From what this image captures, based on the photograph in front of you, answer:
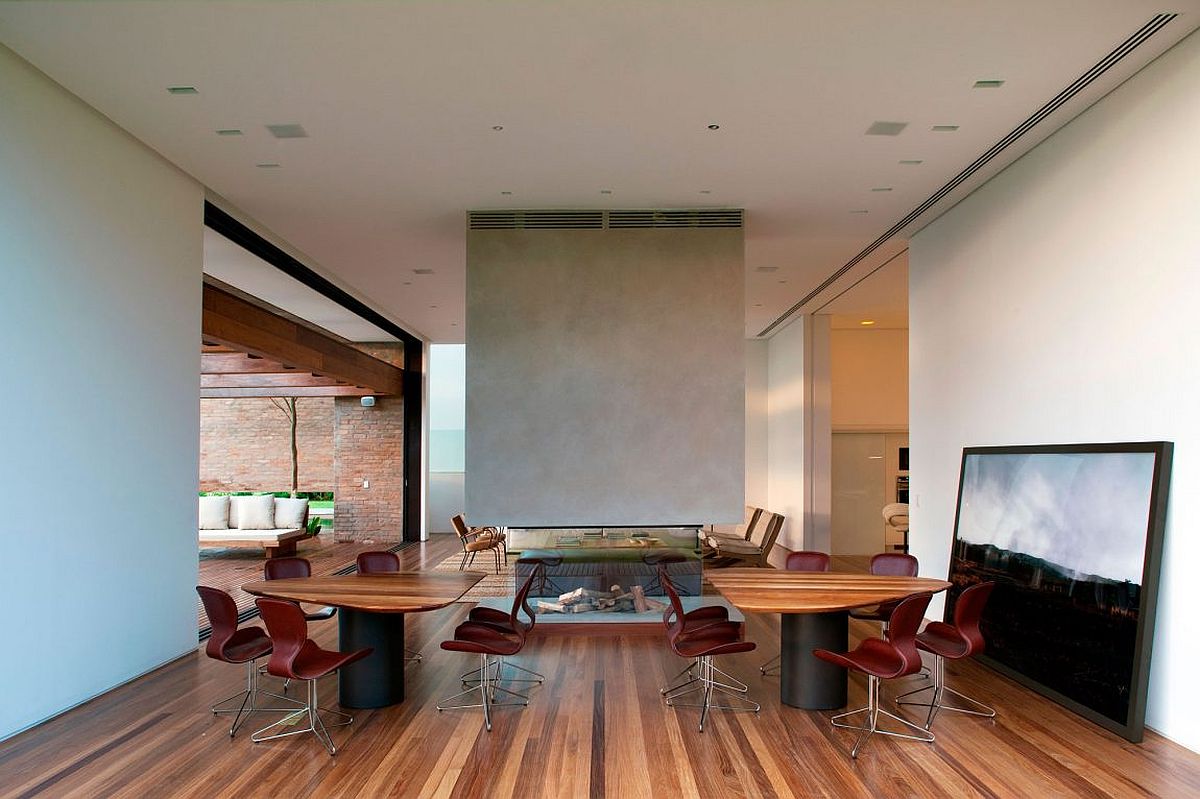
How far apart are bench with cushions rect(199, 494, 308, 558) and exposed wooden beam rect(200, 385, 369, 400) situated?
1814 mm

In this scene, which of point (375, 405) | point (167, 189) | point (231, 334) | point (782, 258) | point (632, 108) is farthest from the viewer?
point (375, 405)

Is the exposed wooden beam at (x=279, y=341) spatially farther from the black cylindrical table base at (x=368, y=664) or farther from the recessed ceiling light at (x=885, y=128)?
the recessed ceiling light at (x=885, y=128)

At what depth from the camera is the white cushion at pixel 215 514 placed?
45.2ft

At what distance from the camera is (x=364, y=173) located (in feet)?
21.2

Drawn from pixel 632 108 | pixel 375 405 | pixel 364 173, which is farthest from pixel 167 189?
pixel 375 405

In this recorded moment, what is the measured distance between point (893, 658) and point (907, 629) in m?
0.26

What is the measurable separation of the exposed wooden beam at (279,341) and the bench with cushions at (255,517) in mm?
2497

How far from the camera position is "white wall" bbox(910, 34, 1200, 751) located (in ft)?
14.5

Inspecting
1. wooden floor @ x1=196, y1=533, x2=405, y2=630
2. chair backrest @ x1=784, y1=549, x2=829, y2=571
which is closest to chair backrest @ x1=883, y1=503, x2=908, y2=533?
chair backrest @ x1=784, y1=549, x2=829, y2=571

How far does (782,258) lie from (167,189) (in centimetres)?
633

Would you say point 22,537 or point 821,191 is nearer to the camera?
point 22,537

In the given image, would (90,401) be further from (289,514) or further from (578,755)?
(289,514)

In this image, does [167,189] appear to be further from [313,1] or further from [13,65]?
[313,1]

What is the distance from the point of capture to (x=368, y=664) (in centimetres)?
512
